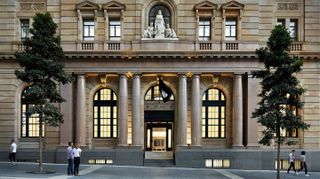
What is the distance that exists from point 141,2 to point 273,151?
17.5m

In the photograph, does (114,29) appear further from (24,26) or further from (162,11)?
(24,26)

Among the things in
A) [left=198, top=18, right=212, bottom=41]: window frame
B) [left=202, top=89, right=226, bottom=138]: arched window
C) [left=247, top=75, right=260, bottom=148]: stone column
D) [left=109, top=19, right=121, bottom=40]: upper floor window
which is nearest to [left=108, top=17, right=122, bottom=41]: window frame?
[left=109, top=19, right=121, bottom=40]: upper floor window

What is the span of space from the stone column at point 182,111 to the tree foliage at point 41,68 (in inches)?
472

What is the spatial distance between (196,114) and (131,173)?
9.68 metres

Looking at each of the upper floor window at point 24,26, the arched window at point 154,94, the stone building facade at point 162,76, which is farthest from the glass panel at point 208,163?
the upper floor window at point 24,26

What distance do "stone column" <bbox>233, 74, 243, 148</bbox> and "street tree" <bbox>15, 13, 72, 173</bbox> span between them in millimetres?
15841

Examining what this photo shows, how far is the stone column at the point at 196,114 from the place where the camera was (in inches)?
1683

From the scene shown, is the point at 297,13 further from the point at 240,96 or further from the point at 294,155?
the point at 294,155

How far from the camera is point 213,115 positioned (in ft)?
146

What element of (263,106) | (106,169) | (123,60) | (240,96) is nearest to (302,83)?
(240,96)

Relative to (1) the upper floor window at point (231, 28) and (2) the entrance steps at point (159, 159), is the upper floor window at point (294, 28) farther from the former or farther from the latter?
(2) the entrance steps at point (159, 159)

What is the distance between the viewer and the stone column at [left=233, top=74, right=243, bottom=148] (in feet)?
140

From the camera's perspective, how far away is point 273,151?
4278 cm

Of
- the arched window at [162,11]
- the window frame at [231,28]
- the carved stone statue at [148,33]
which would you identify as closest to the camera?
the carved stone statue at [148,33]
